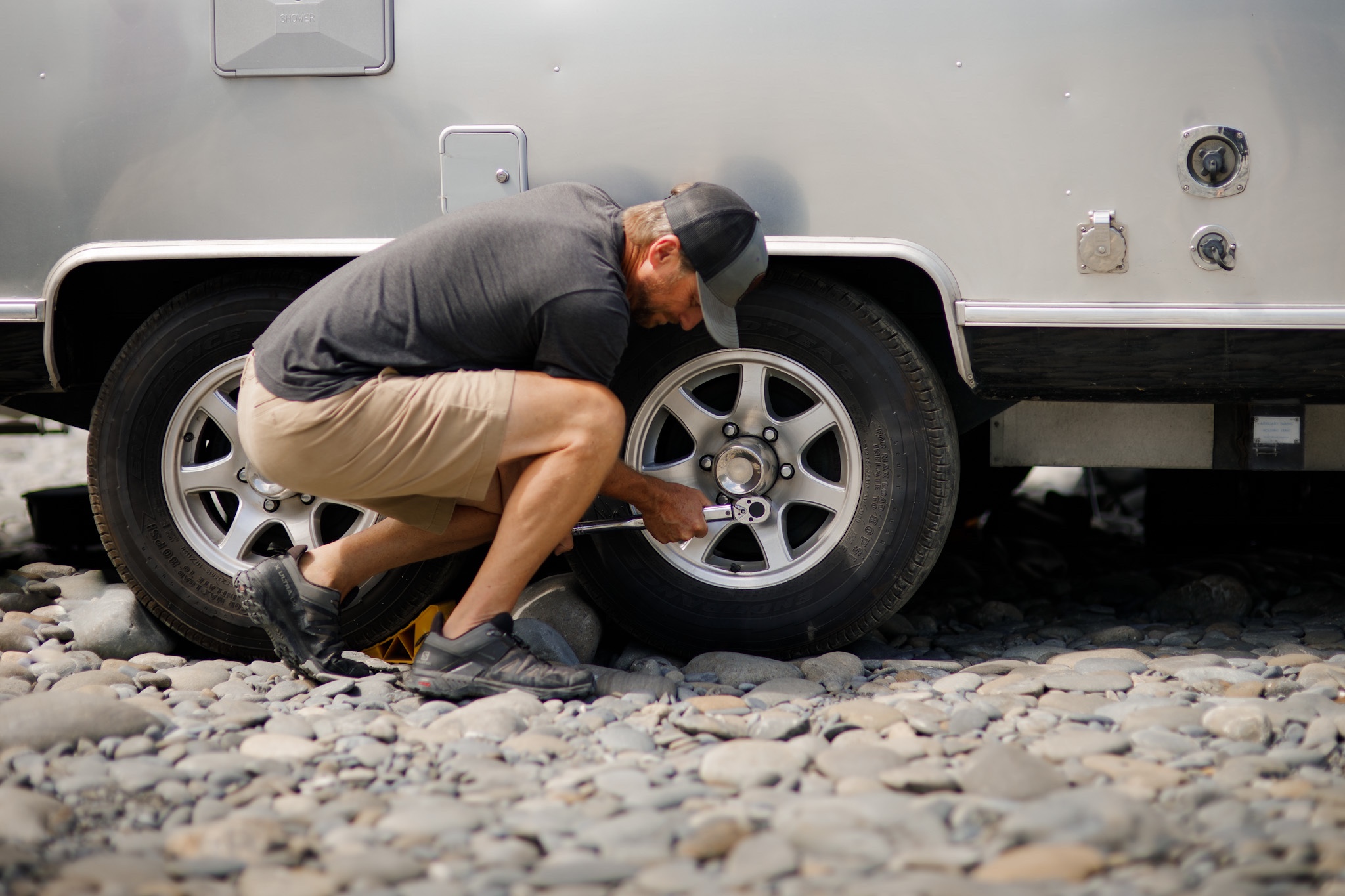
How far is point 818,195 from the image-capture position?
291 centimetres

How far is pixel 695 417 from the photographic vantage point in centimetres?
316

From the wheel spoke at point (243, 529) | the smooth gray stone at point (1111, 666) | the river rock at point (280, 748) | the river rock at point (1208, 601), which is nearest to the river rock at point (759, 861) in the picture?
the river rock at point (280, 748)

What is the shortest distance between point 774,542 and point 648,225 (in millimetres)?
973

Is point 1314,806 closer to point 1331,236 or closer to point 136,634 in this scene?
point 1331,236

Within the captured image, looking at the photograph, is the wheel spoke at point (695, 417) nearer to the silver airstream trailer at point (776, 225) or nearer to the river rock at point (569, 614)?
the silver airstream trailer at point (776, 225)

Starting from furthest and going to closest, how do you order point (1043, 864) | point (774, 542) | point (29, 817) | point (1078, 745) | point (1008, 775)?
point (774, 542) < point (1078, 745) < point (1008, 775) < point (29, 817) < point (1043, 864)

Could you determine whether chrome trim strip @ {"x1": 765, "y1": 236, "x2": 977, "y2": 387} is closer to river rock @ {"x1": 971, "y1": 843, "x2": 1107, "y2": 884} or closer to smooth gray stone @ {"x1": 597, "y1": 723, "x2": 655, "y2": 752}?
smooth gray stone @ {"x1": 597, "y1": 723, "x2": 655, "y2": 752}

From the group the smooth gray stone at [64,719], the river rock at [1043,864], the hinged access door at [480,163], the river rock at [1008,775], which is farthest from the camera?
the hinged access door at [480,163]

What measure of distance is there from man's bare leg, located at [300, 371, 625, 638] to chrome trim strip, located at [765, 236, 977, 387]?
24.3 inches

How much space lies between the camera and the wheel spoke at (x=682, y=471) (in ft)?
10.5

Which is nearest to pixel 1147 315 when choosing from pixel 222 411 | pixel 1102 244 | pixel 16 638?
pixel 1102 244

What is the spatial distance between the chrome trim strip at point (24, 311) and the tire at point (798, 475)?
1580 millimetres

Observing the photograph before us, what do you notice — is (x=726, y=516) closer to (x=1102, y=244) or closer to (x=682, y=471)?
(x=682, y=471)

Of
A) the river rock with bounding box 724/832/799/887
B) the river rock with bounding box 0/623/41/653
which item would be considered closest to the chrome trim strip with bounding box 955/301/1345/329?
the river rock with bounding box 724/832/799/887
